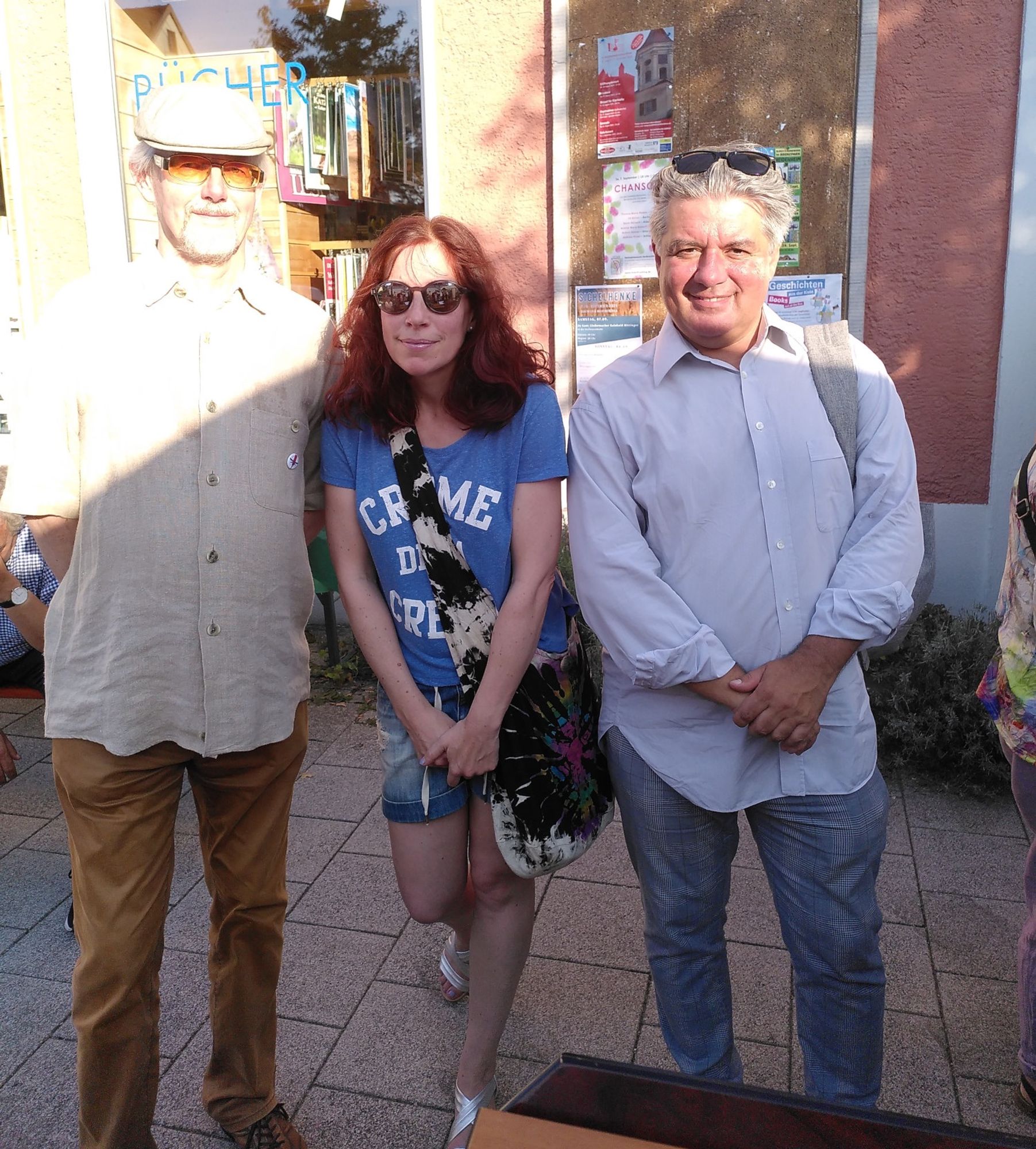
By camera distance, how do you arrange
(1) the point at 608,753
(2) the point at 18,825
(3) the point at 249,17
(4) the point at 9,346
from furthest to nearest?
(4) the point at 9,346 → (3) the point at 249,17 → (2) the point at 18,825 → (1) the point at 608,753

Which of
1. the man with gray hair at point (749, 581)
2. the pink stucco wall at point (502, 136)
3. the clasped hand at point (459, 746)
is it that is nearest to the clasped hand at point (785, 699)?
the man with gray hair at point (749, 581)

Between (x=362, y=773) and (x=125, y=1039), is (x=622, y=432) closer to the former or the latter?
(x=125, y=1039)

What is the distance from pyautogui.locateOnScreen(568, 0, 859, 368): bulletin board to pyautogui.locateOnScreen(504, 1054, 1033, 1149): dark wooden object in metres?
4.77

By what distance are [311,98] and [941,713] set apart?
465cm

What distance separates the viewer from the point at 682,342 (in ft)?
7.08

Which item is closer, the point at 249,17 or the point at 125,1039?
the point at 125,1039

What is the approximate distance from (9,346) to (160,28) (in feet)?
6.84

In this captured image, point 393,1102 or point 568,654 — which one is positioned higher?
point 568,654

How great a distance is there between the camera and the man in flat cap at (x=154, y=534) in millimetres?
2098

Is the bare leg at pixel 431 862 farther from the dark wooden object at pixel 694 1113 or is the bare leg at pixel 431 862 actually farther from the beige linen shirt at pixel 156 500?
the dark wooden object at pixel 694 1113

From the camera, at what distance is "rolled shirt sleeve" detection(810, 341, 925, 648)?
6.69 feet

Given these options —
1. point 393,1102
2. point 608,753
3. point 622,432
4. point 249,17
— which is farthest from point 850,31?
point 393,1102

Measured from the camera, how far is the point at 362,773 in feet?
14.9

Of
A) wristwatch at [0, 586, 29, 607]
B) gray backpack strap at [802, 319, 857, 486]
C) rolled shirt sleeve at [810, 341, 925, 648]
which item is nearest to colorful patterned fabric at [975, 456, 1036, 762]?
rolled shirt sleeve at [810, 341, 925, 648]
